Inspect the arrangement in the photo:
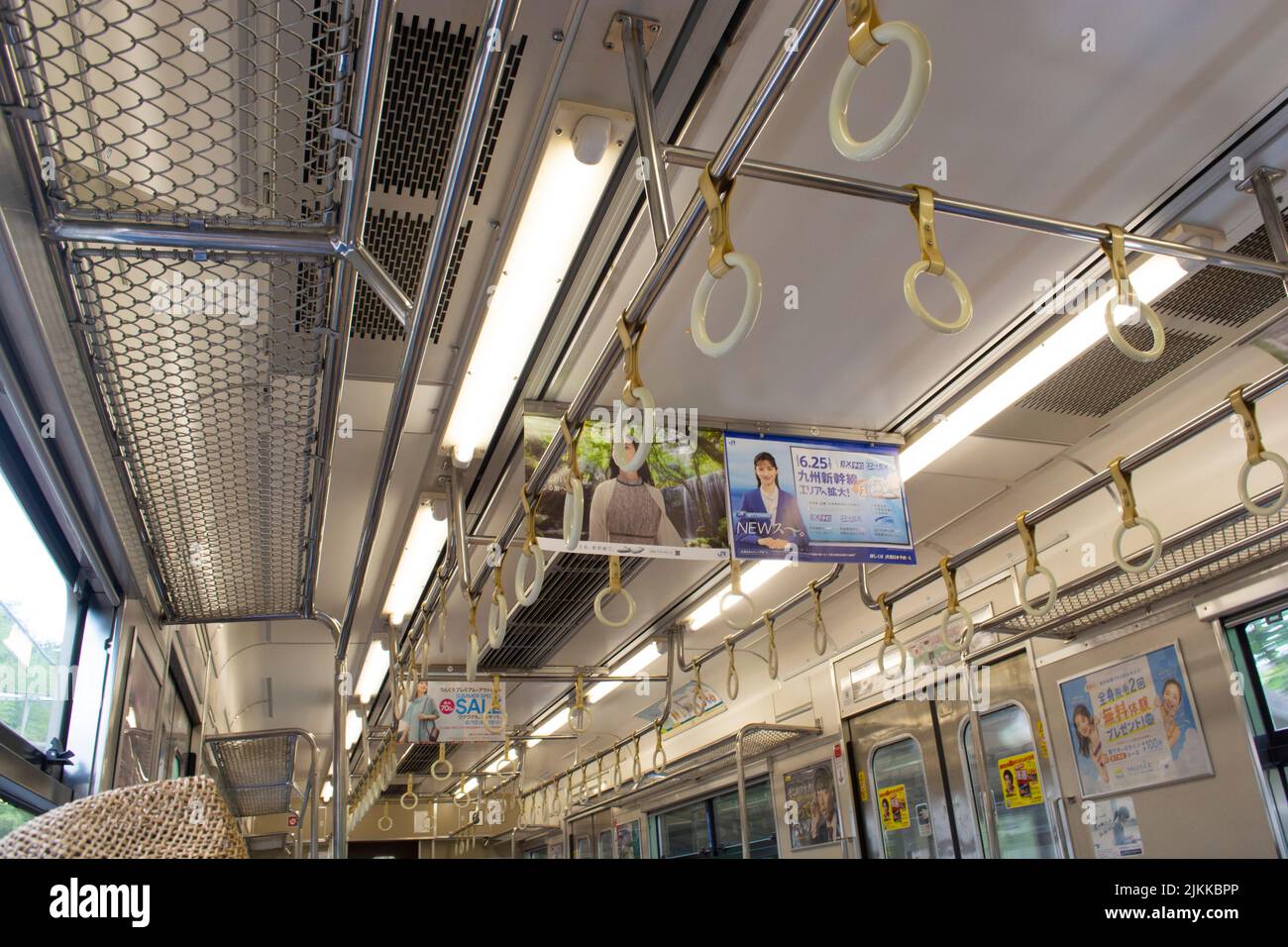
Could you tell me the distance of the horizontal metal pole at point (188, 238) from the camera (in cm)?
128

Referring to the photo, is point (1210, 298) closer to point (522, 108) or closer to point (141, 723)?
point (522, 108)

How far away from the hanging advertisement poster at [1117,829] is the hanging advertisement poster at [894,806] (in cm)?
169

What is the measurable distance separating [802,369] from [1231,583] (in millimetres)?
2192

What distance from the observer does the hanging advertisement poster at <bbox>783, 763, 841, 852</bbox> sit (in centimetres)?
723

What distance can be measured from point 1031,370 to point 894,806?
3655 millimetres

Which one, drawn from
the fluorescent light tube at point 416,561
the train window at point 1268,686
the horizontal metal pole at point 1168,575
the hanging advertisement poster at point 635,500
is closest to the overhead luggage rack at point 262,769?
the fluorescent light tube at point 416,561

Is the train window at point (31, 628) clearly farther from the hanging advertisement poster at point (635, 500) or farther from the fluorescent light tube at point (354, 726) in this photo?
the fluorescent light tube at point (354, 726)

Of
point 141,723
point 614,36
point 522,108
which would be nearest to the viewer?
point 614,36

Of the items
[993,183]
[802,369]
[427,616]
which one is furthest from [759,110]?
[427,616]

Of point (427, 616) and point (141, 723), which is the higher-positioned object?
point (427, 616)

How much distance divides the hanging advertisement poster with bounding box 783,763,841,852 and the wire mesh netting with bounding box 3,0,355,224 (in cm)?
680

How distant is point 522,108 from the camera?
285 cm
